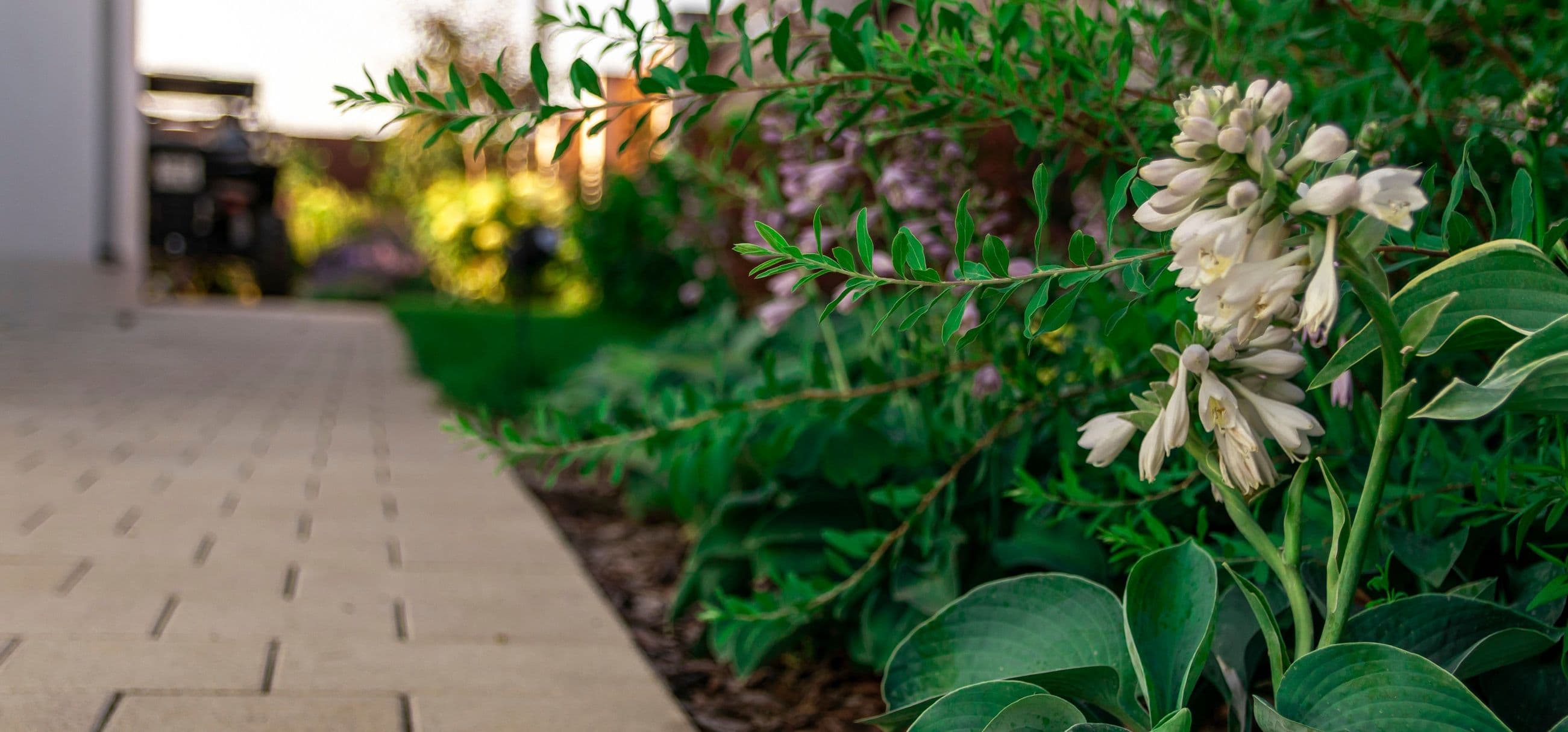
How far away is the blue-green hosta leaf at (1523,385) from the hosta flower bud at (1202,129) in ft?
0.72

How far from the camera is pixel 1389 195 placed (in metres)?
0.72

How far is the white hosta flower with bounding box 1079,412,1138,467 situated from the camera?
37.3 inches

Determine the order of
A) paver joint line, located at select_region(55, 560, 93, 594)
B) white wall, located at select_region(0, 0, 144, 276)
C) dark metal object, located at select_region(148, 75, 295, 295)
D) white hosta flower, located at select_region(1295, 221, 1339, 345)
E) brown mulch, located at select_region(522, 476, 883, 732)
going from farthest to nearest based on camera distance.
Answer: dark metal object, located at select_region(148, 75, 295, 295) → white wall, located at select_region(0, 0, 144, 276) → paver joint line, located at select_region(55, 560, 93, 594) → brown mulch, located at select_region(522, 476, 883, 732) → white hosta flower, located at select_region(1295, 221, 1339, 345)

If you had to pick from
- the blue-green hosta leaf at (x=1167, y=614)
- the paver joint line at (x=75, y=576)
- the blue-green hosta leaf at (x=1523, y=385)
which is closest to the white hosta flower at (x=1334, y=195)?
the blue-green hosta leaf at (x=1523, y=385)

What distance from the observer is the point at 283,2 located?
47.4 feet

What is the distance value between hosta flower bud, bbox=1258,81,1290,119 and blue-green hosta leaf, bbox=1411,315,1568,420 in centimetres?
21

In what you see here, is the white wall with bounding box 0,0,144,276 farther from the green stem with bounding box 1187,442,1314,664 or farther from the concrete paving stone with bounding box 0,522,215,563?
the green stem with bounding box 1187,442,1314,664

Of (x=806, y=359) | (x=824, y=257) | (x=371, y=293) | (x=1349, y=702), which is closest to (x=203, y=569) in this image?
(x=806, y=359)

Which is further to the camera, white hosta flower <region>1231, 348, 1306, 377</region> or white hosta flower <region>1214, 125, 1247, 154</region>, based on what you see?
white hosta flower <region>1231, 348, 1306, 377</region>

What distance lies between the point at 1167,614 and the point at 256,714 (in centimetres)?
116

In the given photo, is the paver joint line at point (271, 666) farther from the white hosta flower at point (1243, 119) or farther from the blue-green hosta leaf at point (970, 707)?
the white hosta flower at point (1243, 119)

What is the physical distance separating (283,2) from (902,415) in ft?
48.1

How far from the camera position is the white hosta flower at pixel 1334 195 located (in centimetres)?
71

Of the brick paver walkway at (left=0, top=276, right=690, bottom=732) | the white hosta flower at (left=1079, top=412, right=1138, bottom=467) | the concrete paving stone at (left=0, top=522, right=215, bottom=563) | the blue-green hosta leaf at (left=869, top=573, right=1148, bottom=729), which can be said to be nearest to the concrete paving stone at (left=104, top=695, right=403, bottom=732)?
the brick paver walkway at (left=0, top=276, right=690, bottom=732)
